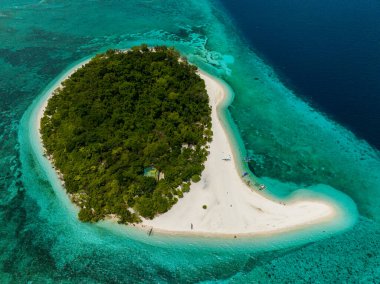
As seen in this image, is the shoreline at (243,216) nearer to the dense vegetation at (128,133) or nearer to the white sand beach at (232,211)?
the white sand beach at (232,211)

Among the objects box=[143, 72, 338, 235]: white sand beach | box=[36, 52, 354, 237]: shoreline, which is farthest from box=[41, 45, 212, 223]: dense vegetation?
box=[143, 72, 338, 235]: white sand beach

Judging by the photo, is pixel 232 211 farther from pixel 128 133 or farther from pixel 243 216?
pixel 128 133

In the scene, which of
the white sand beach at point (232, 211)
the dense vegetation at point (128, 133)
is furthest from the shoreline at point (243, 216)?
the dense vegetation at point (128, 133)

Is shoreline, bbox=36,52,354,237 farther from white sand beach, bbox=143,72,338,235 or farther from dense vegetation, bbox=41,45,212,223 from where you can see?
dense vegetation, bbox=41,45,212,223

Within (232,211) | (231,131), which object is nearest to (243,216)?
(232,211)

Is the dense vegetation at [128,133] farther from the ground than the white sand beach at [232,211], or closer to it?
farther from the ground

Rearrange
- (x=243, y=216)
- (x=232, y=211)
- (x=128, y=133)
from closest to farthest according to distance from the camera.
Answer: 1. (x=243, y=216)
2. (x=232, y=211)
3. (x=128, y=133)
